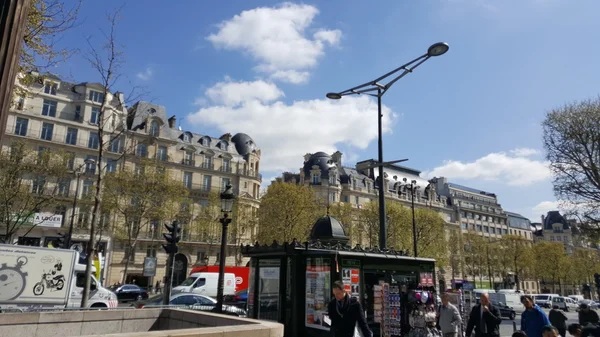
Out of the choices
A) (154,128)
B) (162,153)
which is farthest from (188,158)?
(154,128)

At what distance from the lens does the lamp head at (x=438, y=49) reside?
31.4 feet

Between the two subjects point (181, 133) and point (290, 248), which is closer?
point (290, 248)

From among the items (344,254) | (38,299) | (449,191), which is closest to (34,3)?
(344,254)

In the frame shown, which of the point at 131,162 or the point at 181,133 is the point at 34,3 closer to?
the point at 131,162

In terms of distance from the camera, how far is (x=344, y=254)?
33.5ft

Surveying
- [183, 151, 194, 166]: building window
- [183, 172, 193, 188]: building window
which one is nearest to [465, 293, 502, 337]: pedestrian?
[183, 172, 193, 188]: building window

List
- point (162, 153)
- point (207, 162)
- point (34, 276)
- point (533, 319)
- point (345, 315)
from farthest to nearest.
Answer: point (207, 162) < point (162, 153) < point (34, 276) < point (533, 319) < point (345, 315)

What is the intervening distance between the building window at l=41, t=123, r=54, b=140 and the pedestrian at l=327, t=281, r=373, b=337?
40.8 metres

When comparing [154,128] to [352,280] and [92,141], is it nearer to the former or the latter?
[92,141]

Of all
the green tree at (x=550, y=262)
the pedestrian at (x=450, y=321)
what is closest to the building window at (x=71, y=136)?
the pedestrian at (x=450, y=321)

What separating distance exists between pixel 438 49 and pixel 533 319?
612cm

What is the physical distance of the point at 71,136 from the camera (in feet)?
132

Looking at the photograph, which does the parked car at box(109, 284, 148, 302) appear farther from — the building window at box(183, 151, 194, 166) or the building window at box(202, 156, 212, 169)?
the building window at box(202, 156, 212, 169)

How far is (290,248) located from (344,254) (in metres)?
1.38
